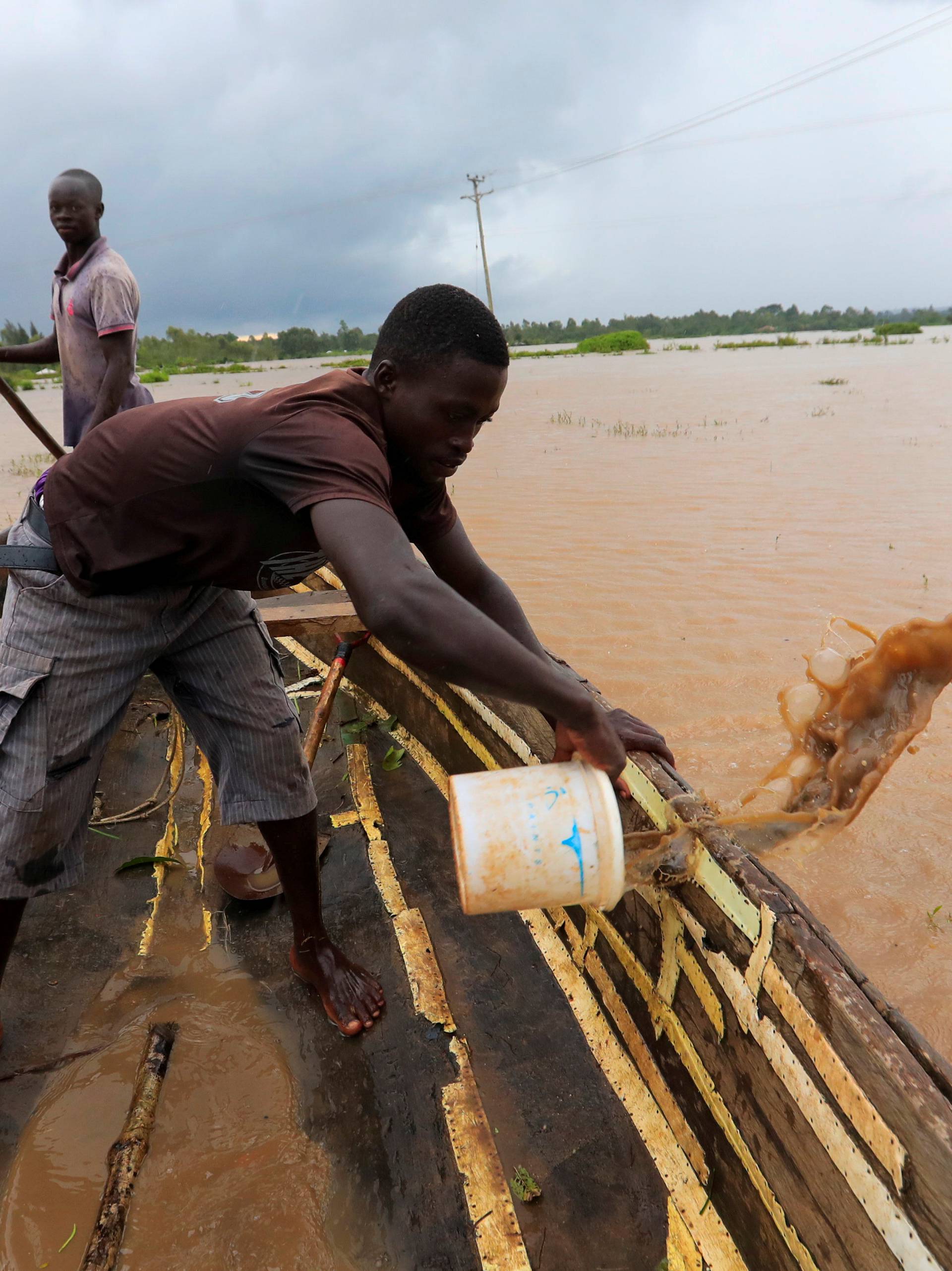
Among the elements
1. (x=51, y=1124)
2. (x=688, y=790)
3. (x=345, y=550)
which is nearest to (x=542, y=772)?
(x=688, y=790)

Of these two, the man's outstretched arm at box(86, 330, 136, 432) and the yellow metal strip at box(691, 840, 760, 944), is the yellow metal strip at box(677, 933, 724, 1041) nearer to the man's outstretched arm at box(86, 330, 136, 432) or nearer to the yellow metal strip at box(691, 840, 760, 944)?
the yellow metal strip at box(691, 840, 760, 944)

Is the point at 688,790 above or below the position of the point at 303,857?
above

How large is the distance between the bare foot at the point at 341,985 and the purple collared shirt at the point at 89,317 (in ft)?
7.73

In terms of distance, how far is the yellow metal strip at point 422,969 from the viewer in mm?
1919

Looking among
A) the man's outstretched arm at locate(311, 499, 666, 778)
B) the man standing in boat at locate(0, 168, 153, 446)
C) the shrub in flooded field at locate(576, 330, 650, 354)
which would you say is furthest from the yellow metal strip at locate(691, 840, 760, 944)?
the shrub in flooded field at locate(576, 330, 650, 354)

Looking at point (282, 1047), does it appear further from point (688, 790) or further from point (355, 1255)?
point (688, 790)

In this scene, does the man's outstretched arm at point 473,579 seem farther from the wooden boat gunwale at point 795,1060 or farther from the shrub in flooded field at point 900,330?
the shrub in flooded field at point 900,330

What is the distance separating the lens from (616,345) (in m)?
40.3

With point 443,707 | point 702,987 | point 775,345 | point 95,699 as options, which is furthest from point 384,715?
point 775,345

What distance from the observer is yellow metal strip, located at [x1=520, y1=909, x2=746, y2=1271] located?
135 centimetres

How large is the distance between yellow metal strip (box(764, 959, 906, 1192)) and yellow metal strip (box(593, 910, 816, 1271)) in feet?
0.34

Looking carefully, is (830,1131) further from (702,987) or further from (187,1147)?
(187,1147)

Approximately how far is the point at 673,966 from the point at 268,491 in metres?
1.16

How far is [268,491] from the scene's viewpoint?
50.1 inches
